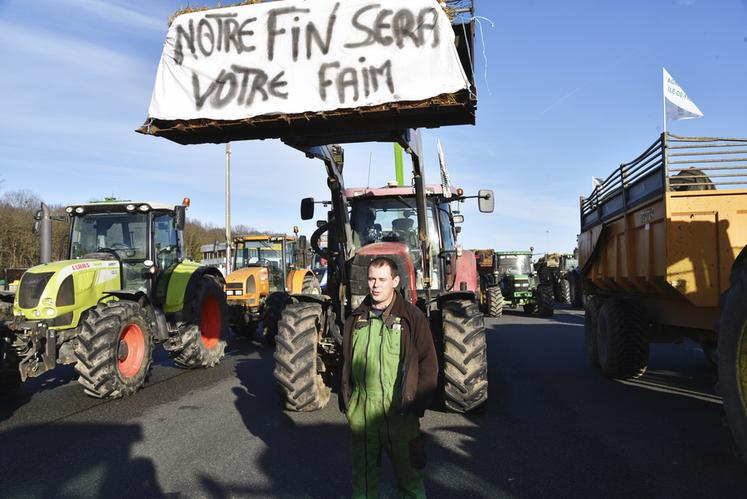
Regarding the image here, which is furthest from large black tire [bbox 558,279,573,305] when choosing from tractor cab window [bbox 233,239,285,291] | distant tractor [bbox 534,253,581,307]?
tractor cab window [bbox 233,239,285,291]

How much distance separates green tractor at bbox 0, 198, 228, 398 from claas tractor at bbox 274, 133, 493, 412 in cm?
212

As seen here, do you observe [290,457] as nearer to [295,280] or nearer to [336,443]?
[336,443]

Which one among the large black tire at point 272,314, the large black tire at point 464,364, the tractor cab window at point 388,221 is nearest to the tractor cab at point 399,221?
the tractor cab window at point 388,221

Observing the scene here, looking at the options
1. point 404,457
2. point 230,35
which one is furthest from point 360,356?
point 230,35

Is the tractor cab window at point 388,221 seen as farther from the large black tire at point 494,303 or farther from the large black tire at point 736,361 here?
the large black tire at point 494,303

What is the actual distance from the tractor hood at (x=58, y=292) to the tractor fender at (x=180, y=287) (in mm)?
1210

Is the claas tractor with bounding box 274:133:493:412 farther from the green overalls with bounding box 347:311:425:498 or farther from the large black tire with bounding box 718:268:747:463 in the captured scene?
the green overalls with bounding box 347:311:425:498

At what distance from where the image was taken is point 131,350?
7234 millimetres

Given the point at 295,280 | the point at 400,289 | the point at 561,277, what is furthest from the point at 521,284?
the point at 400,289

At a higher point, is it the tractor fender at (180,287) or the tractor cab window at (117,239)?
the tractor cab window at (117,239)

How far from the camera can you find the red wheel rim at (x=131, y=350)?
6.95 m

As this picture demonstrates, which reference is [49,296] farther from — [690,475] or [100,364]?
[690,475]

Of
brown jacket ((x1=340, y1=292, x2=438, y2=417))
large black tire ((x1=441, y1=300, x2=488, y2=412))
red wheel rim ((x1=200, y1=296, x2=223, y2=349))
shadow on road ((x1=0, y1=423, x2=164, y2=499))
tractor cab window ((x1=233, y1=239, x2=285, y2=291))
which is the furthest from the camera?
tractor cab window ((x1=233, y1=239, x2=285, y2=291))

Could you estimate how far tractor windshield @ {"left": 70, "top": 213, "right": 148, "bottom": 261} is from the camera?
27.3 feet
